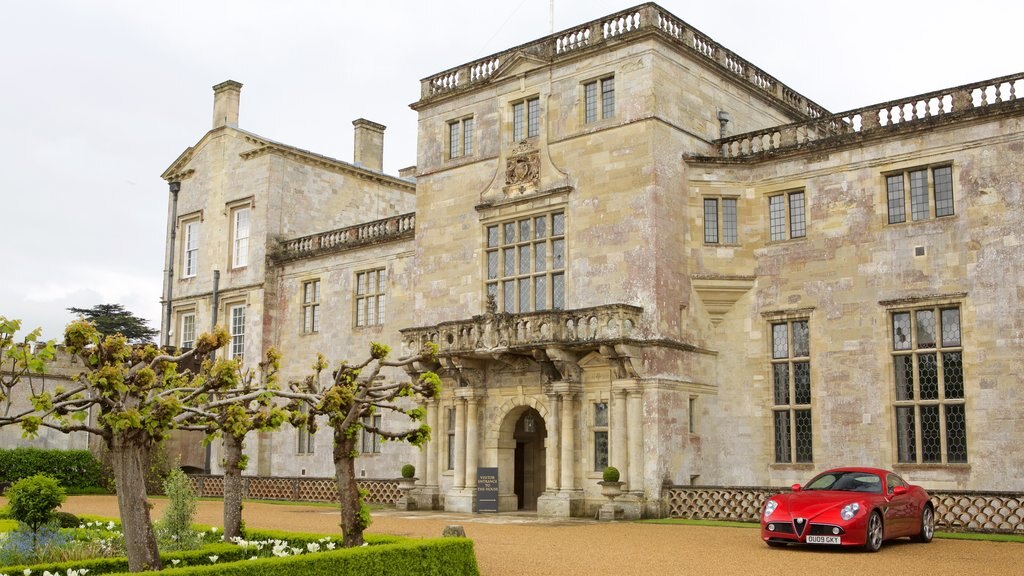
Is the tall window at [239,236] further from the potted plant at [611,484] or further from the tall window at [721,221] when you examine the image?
the potted plant at [611,484]

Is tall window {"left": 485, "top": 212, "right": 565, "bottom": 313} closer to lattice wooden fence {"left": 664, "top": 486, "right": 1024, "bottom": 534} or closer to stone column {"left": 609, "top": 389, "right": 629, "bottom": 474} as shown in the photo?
stone column {"left": 609, "top": 389, "right": 629, "bottom": 474}

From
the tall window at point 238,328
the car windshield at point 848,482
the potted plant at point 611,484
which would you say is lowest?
the potted plant at point 611,484

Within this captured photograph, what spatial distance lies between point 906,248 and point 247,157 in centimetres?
2652

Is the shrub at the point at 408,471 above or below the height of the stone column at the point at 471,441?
below

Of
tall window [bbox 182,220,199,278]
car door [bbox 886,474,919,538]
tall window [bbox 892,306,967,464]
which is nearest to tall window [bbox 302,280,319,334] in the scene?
tall window [bbox 182,220,199,278]

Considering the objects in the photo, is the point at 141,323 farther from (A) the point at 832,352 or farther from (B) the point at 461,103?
(A) the point at 832,352

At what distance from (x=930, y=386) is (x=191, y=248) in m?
31.3

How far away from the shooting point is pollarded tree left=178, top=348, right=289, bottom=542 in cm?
1337

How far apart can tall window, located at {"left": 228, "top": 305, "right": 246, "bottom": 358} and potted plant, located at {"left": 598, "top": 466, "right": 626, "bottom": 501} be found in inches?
784

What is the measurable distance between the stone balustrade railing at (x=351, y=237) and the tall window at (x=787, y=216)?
508 inches

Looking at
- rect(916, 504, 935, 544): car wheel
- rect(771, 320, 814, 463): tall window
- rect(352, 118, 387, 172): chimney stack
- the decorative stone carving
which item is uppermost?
rect(352, 118, 387, 172): chimney stack

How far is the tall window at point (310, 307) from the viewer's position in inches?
1547

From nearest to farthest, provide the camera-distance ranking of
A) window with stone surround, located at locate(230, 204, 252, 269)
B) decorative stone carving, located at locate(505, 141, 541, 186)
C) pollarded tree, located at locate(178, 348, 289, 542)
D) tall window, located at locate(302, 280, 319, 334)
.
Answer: pollarded tree, located at locate(178, 348, 289, 542)
decorative stone carving, located at locate(505, 141, 541, 186)
tall window, located at locate(302, 280, 319, 334)
window with stone surround, located at locate(230, 204, 252, 269)

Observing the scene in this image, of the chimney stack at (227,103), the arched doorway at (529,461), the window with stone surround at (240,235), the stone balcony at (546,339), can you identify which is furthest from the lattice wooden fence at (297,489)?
the chimney stack at (227,103)
